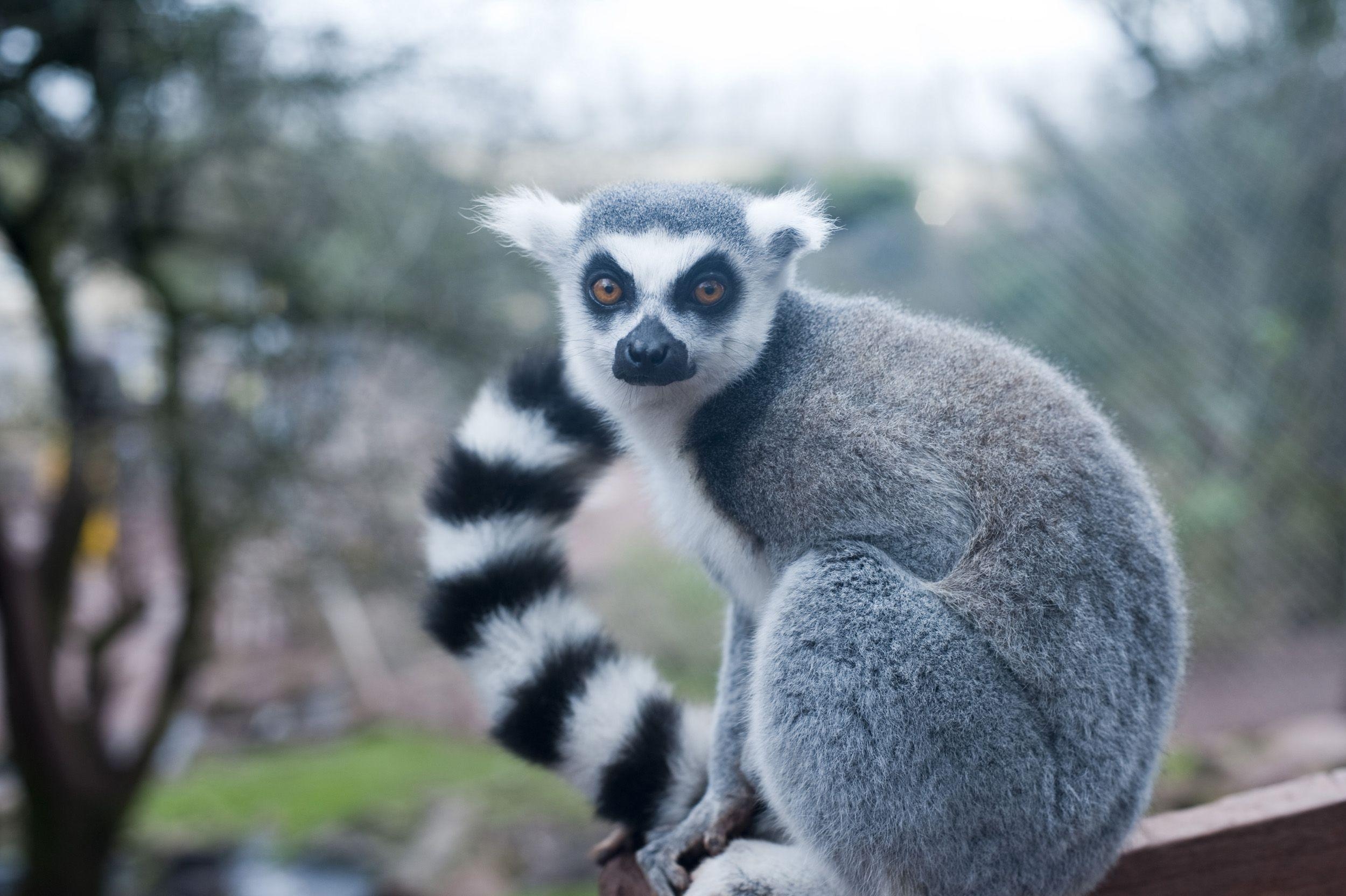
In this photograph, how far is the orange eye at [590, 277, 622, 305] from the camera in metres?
1.92

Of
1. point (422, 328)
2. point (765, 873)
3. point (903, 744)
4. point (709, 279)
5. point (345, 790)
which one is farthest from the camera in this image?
point (345, 790)

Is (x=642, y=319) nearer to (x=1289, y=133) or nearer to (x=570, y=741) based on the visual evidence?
(x=570, y=741)

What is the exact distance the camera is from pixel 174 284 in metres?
5.16

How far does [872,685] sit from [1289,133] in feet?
18.8

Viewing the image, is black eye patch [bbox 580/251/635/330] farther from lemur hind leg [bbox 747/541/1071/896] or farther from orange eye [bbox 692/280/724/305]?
lemur hind leg [bbox 747/541/1071/896]

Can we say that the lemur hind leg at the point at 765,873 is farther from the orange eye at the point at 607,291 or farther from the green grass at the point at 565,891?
the green grass at the point at 565,891

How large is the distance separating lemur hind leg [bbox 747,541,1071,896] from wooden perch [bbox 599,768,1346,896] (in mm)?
349

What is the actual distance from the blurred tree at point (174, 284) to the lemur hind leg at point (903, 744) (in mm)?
3545

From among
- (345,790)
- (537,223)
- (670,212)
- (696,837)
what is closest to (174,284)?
(345,790)

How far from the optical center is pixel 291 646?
788 centimetres

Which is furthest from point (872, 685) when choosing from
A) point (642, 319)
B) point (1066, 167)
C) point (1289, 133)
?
point (1289, 133)

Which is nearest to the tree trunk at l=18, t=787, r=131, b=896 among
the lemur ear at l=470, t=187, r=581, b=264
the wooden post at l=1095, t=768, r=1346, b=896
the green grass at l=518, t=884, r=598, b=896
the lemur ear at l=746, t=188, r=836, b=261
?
the green grass at l=518, t=884, r=598, b=896

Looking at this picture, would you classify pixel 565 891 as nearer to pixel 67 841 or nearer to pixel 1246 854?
pixel 67 841

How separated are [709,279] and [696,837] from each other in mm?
1092
